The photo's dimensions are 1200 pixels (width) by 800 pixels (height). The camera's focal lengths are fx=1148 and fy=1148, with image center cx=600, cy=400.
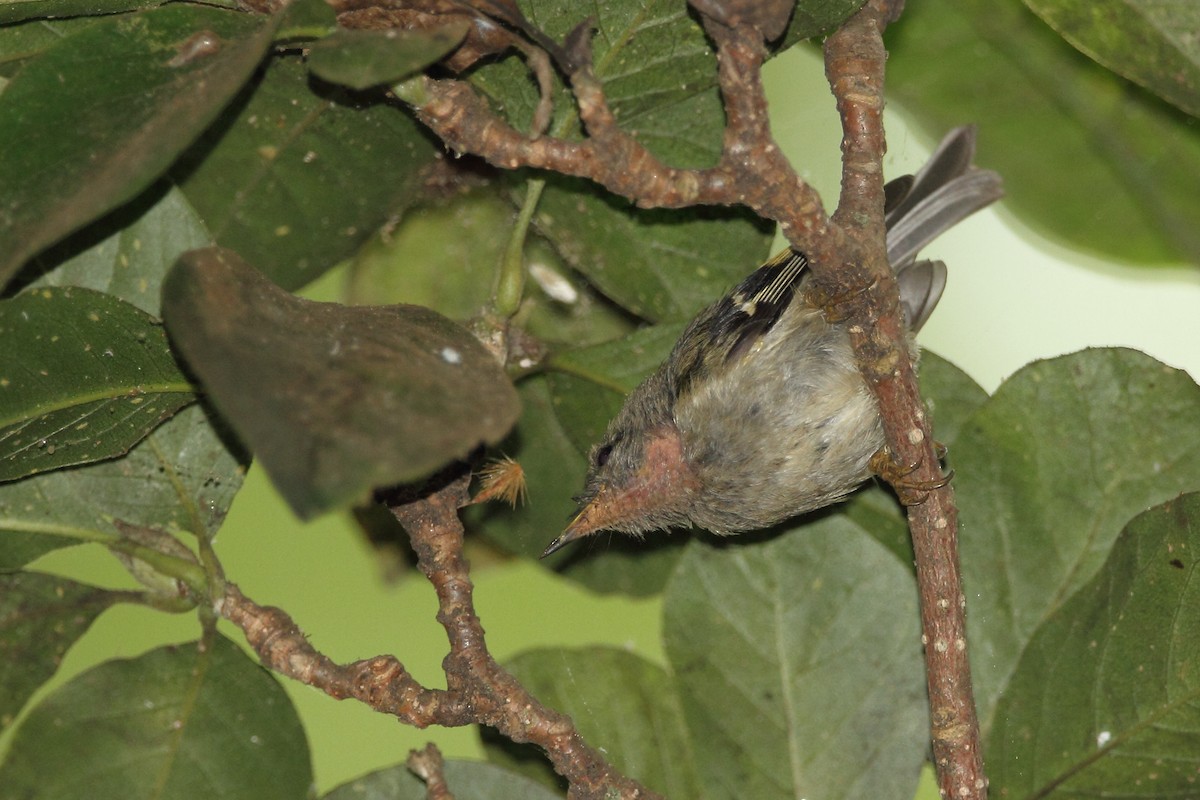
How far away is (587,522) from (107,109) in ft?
3.01

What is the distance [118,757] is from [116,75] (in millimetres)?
826

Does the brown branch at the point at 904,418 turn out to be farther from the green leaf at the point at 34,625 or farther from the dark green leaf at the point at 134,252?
the green leaf at the point at 34,625

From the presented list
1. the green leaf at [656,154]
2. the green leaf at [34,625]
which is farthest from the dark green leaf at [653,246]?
the green leaf at [34,625]

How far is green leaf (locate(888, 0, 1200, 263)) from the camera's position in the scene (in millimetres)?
1677

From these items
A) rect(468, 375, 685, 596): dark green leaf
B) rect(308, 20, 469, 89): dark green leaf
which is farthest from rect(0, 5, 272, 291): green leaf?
rect(468, 375, 685, 596): dark green leaf

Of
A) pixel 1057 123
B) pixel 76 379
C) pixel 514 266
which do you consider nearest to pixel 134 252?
pixel 76 379

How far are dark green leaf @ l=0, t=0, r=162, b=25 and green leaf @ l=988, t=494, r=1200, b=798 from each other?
1.27m

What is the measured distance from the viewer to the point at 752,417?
5.87ft

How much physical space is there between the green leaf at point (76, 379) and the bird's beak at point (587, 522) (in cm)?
61

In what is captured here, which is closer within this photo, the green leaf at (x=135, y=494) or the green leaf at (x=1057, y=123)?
the green leaf at (x=135, y=494)

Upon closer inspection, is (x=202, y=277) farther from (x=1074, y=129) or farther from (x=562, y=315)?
(x=1074, y=129)

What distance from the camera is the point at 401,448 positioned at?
0.85 meters

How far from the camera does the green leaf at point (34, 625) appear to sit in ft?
4.65

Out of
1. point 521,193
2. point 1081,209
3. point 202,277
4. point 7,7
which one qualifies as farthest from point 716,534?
point 7,7
